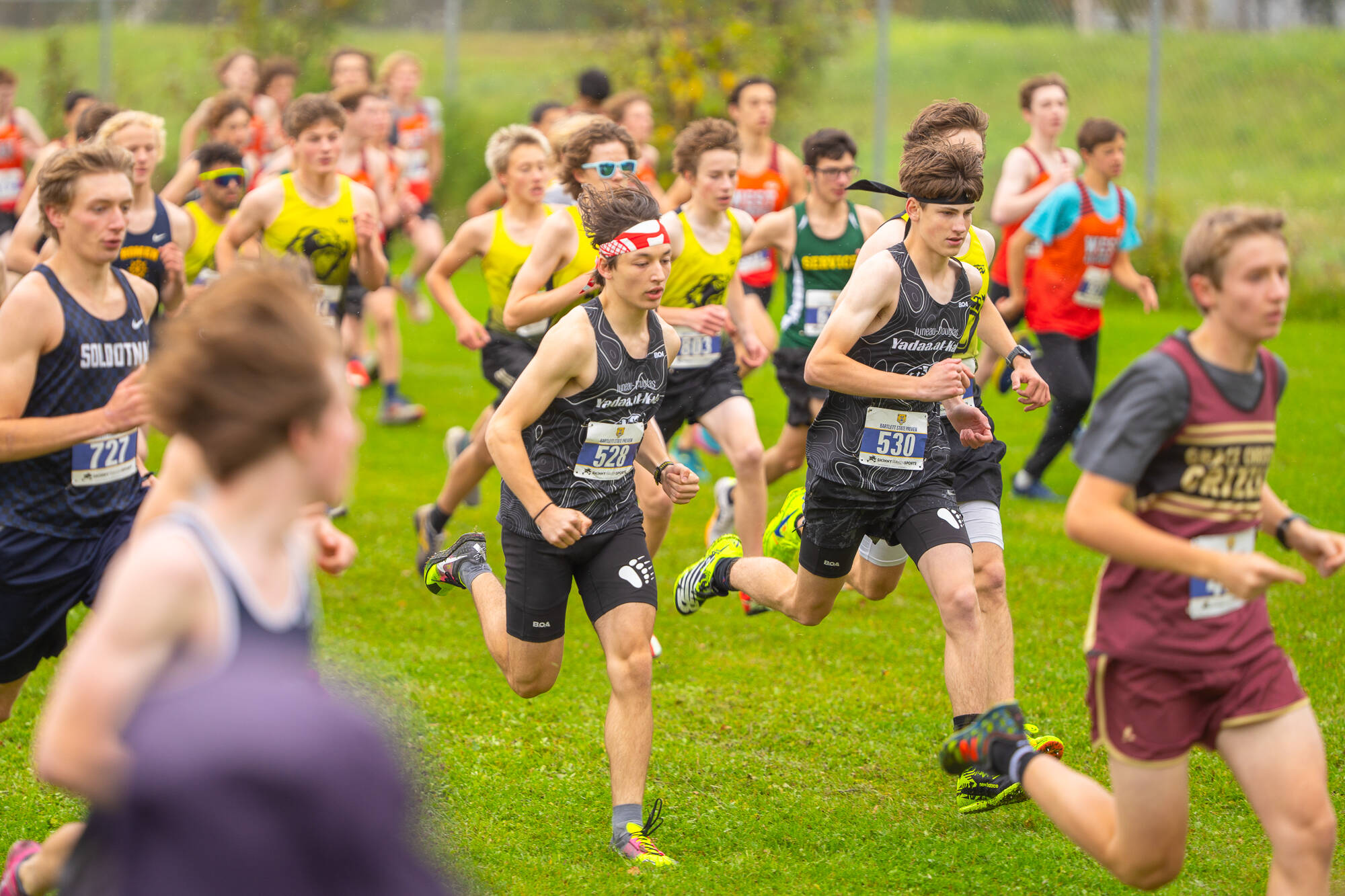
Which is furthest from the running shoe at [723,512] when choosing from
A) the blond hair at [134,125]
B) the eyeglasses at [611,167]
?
the blond hair at [134,125]

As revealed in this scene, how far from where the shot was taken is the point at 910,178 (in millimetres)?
4551

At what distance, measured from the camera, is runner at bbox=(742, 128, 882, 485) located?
744cm

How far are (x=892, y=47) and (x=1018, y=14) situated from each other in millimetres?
1910

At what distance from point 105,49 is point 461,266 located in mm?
15618

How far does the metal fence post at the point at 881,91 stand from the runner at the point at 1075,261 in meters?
8.70

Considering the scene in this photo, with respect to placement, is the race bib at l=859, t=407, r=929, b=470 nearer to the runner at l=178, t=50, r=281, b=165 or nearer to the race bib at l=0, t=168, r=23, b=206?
the runner at l=178, t=50, r=281, b=165

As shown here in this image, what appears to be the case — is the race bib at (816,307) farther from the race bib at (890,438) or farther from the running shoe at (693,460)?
the race bib at (890,438)

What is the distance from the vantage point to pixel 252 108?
12.1 metres

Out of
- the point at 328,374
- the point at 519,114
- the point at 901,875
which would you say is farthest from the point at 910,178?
the point at 519,114

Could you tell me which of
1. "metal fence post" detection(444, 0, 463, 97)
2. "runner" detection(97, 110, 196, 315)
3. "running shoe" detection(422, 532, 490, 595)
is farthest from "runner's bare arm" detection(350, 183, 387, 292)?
"metal fence post" detection(444, 0, 463, 97)

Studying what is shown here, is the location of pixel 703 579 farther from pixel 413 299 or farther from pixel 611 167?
pixel 413 299

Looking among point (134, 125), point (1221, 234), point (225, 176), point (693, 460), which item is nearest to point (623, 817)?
point (1221, 234)

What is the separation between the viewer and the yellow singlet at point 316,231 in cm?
762

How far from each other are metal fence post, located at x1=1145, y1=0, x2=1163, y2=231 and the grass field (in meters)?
8.90
